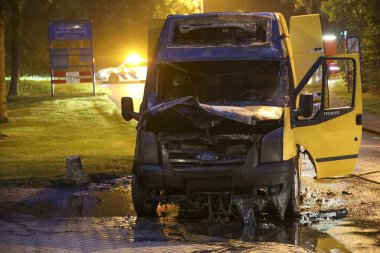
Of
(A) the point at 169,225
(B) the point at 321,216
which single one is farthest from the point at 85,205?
(B) the point at 321,216

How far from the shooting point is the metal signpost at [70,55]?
31141 mm

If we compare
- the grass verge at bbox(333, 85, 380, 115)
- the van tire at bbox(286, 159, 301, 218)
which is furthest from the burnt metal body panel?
the grass verge at bbox(333, 85, 380, 115)

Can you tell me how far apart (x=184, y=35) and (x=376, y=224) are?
365cm

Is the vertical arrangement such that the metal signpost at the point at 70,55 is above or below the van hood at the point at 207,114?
above

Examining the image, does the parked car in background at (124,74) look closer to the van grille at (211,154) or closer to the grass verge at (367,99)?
the grass verge at (367,99)

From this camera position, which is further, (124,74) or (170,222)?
(124,74)

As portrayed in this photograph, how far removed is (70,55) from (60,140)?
15589mm

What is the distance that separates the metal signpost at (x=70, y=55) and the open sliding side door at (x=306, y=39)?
17624 mm

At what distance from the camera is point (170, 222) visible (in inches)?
346

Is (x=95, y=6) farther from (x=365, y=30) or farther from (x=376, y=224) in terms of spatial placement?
(x=376, y=224)

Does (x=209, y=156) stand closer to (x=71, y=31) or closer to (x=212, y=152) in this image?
(x=212, y=152)

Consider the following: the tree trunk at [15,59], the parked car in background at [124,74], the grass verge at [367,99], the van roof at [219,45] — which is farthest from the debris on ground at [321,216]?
the parked car in background at [124,74]

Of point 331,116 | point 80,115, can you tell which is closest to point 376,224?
point 331,116

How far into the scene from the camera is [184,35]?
10.1 meters
